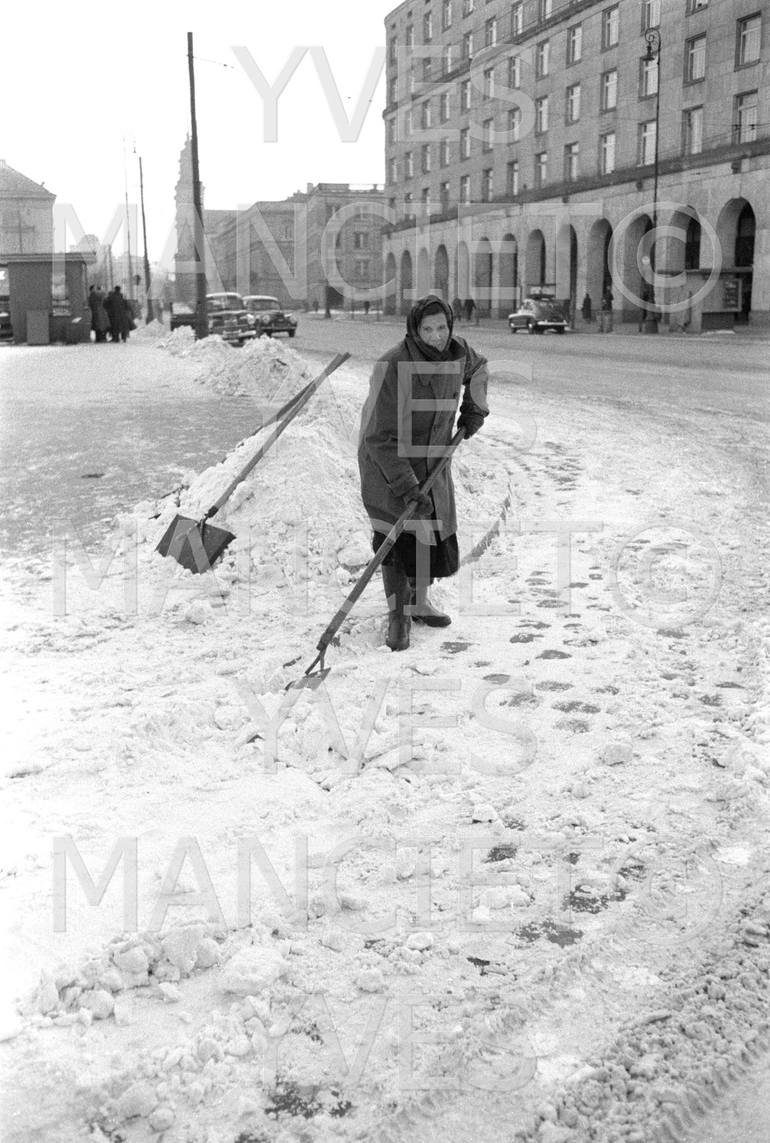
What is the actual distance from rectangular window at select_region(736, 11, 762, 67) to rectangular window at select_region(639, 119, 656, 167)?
15.6ft

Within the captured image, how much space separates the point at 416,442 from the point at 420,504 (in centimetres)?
29

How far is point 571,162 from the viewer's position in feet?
151

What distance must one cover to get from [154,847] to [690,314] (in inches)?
1396

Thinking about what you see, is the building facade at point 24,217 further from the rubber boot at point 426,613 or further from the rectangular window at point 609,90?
the rubber boot at point 426,613

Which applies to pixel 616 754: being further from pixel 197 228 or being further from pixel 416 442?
pixel 197 228

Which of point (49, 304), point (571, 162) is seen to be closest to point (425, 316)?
point (49, 304)

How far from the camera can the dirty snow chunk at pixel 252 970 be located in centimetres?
256

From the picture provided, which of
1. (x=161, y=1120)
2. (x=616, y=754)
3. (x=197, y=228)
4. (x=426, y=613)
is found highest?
(x=197, y=228)

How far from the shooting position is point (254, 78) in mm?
11750

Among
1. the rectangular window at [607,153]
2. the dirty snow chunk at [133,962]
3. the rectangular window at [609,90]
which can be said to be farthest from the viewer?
the rectangular window at [607,153]

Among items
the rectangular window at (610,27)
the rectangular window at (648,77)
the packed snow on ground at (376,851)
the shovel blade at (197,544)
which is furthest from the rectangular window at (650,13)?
the shovel blade at (197,544)

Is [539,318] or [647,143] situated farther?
[647,143]

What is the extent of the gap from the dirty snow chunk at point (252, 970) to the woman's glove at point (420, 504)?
8.36 feet

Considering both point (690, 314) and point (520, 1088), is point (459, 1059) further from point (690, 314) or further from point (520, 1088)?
point (690, 314)
